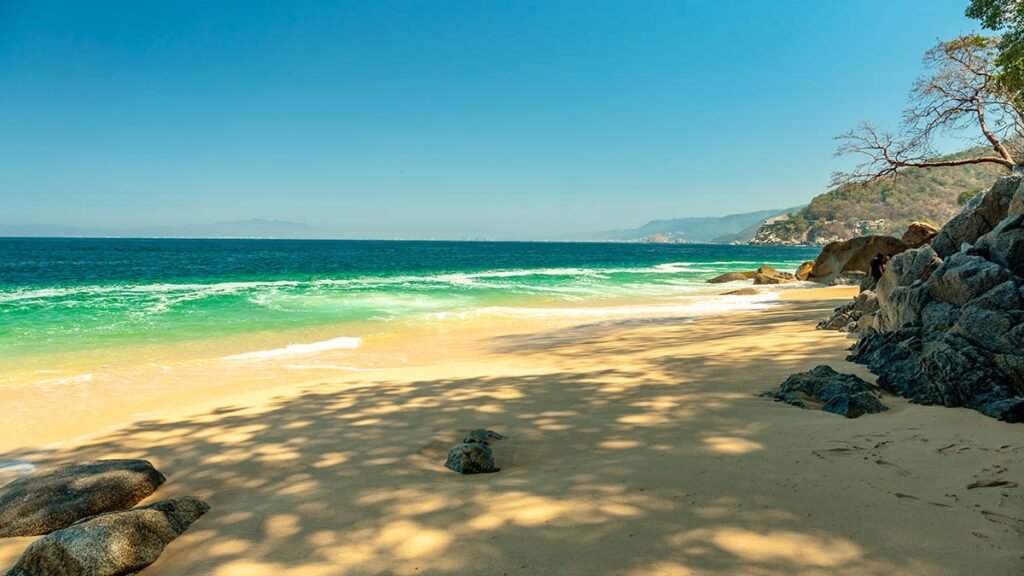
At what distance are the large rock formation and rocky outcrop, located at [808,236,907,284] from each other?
23.8 metres

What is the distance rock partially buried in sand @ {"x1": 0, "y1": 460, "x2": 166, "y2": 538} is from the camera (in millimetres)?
3533

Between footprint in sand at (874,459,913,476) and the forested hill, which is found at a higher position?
the forested hill

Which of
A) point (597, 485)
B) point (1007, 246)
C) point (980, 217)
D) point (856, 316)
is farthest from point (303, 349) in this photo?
point (980, 217)

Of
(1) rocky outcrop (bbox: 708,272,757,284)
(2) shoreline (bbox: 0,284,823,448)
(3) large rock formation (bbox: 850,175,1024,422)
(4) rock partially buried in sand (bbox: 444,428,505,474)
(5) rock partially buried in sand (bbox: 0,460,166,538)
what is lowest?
(2) shoreline (bbox: 0,284,823,448)

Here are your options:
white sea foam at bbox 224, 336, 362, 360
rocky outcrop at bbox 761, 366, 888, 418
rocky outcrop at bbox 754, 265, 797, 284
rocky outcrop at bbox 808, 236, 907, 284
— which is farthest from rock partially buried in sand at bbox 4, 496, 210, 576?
rocky outcrop at bbox 754, 265, 797, 284

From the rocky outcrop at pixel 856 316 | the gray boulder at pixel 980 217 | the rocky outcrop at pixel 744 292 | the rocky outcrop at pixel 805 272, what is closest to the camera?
the gray boulder at pixel 980 217

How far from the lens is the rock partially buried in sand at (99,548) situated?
2.72 m

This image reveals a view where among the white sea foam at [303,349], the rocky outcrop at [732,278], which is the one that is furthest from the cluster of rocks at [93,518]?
the rocky outcrop at [732,278]

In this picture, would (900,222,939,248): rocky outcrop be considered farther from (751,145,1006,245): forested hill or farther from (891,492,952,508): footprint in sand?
Result: (751,145,1006,245): forested hill

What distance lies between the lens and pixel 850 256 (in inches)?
1192

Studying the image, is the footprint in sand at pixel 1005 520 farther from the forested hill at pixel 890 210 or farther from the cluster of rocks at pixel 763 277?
the forested hill at pixel 890 210

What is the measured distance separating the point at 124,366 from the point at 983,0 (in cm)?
2334

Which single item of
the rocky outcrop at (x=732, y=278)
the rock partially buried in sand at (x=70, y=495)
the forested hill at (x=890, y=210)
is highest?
the forested hill at (x=890, y=210)

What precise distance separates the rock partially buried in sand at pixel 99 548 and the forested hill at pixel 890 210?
100m
